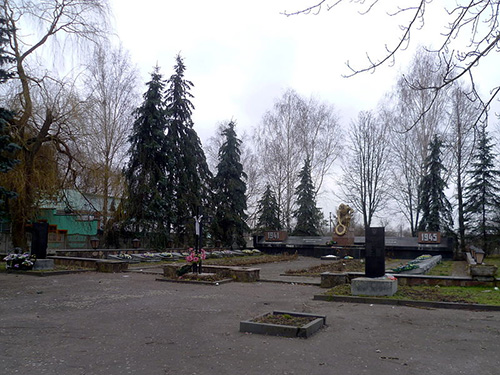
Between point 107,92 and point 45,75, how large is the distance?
12.4 m

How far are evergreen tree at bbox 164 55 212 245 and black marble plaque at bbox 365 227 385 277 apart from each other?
19.7 metres

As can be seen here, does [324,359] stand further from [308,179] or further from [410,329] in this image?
[308,179]

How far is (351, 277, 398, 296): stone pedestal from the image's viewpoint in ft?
33.4

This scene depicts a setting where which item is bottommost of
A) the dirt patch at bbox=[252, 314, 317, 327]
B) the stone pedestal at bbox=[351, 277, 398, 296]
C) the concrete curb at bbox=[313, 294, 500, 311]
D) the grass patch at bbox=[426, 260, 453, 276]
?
the grass patch at bbox=[426, 260, 453, 276]

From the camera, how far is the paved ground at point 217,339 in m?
5.01

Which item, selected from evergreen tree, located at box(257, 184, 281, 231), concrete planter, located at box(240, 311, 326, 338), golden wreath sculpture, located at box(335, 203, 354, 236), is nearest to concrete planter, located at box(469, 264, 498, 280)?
concrete planter, located at box(240, 311, 326, 338)

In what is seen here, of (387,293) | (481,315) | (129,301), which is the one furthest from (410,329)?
(129,301)

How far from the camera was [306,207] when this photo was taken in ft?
128

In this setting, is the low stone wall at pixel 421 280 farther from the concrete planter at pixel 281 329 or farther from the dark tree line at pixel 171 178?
the dark tree line at pixel 171 178

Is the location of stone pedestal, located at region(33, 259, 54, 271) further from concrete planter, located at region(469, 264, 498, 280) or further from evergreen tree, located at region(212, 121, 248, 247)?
evergreen tree, located at region(212, 121, 248, 247)

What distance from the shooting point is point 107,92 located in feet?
102

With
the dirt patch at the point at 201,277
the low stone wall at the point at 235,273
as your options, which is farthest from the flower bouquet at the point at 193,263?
the low stone wall at the point at 235,273

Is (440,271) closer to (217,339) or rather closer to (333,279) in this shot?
(333,279)

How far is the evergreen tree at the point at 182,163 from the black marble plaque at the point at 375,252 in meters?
19.7
